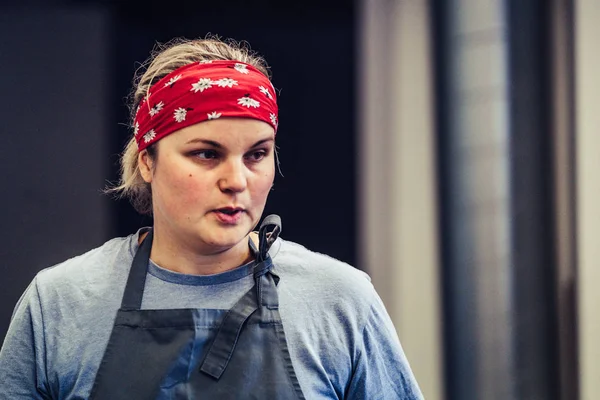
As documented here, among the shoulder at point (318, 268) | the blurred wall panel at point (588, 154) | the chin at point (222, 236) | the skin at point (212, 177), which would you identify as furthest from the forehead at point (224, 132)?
the blurred wall panel at point (588, 154)

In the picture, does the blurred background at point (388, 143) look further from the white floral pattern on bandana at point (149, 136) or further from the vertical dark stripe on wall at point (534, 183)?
the white floral pattern on bandana at point (149, 136)

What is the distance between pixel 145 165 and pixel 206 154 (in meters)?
0.13

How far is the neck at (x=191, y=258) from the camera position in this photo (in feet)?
4.12

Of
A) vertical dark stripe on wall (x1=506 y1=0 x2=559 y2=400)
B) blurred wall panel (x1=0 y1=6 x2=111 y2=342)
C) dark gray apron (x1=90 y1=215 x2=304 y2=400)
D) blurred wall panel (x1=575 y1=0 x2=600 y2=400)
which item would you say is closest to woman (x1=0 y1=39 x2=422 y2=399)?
dark gray apron (x1=90 y1=215 x2=304 y2=400)

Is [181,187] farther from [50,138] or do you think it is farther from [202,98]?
[50,138]

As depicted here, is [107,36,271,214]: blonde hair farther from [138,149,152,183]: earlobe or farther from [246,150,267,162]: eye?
[246,150,267,162]: eye

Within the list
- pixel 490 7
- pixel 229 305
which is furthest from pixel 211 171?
pixel 490 7

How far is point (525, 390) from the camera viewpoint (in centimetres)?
167

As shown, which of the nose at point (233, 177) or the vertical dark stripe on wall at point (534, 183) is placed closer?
the nose at point (233, 177)

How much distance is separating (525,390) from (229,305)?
2.48 ft

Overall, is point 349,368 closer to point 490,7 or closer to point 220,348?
point 220,348

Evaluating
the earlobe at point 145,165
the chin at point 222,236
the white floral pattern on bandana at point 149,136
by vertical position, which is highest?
the white floral pattern on bandana at point 149,136

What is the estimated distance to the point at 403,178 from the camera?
2238mm

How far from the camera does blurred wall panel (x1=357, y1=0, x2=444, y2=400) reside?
2.20 m
